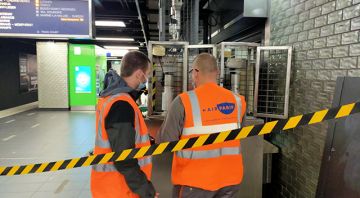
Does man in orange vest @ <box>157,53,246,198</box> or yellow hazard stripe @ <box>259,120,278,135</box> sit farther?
man in orange vest @ <box>157,53,246,198</box>

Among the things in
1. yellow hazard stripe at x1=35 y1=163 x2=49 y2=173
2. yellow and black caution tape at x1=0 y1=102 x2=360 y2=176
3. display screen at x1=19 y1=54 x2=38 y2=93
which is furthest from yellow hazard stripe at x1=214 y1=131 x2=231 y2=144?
display screen at x1=19 y1=54 x2=38 y2=93

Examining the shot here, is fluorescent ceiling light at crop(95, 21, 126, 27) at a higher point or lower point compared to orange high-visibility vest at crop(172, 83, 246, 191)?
higher

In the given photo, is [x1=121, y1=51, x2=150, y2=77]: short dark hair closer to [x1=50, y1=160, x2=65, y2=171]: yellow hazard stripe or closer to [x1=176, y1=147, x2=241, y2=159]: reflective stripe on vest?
[x1=176, y1=147, x2=241, y2=159]: reflective stripe on vest

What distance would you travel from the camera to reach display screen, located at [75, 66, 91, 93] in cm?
1072

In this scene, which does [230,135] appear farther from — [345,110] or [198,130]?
[345,110]

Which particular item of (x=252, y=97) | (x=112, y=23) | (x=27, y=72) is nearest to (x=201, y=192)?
(x=252, y=97)

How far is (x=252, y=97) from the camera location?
3477mm

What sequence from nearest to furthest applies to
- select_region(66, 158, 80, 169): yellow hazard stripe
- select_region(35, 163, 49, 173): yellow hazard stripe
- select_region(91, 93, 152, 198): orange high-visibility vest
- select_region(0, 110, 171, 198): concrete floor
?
select_region(91, 93, 152, 198): orange high-visibility vest
select_region(66, 158, 80, 169): yellow hazard stripe
select_region(35, 163, 49, 173): yellow hazard stripe
select_region(0, 110, 171, 198): concrete floor

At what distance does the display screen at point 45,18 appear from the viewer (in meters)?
5.75

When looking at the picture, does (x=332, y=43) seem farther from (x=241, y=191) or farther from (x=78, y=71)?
(x=78, y=71)

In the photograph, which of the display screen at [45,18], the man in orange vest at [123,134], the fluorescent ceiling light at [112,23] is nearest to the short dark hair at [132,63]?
the man in orange vest at [123,134]

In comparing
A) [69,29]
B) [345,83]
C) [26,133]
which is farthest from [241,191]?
[26,133]

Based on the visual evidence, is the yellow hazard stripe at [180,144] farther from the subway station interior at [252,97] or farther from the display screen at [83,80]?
the display screen at [83,80]

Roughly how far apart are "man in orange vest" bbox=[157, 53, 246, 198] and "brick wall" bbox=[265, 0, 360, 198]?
108 cm
